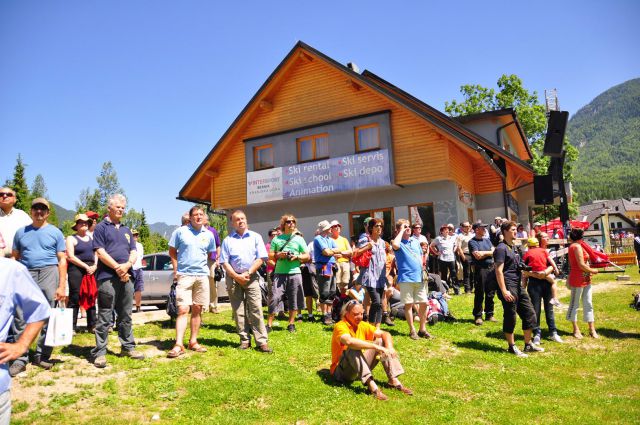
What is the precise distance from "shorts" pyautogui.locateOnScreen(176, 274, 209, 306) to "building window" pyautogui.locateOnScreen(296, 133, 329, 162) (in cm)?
1298

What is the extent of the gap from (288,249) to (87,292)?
10.7 feet

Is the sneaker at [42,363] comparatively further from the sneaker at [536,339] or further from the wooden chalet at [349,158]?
the wooden chalet at [349,158]

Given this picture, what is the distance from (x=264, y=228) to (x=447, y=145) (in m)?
8.65

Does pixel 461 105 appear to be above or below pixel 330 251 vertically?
above

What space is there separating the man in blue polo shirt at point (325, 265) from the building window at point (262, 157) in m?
11.9

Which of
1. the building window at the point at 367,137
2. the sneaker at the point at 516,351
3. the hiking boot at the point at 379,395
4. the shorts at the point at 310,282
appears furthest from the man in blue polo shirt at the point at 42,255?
the building window at the point at 367,137

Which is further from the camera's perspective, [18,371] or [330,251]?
[330,251]

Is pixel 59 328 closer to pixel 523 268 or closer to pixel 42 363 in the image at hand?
pixel 42 363

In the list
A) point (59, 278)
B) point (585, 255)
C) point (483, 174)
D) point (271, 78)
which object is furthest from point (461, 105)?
point (59, 278)

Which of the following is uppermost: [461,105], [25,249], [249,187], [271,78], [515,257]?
[461,105]

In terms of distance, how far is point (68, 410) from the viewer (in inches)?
187

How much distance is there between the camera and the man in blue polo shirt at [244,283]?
22.8 feet

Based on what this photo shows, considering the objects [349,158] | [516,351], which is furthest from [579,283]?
[349,158]

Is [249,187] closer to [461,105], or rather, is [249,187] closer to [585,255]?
[585,255]
